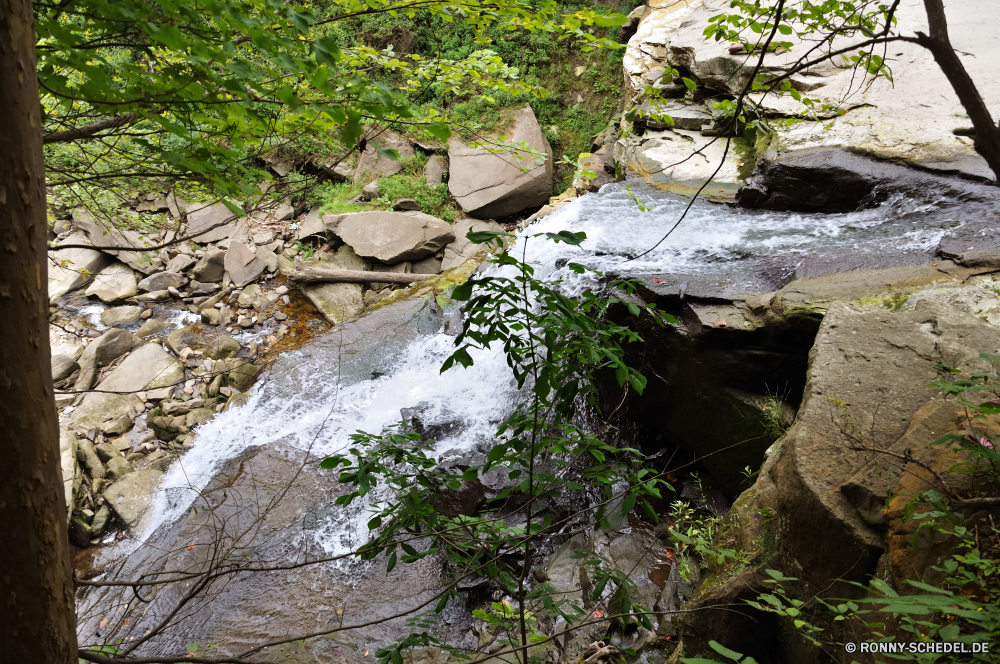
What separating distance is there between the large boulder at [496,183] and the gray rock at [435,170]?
0.39 metres

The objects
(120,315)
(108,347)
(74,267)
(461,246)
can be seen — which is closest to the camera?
(108,347)

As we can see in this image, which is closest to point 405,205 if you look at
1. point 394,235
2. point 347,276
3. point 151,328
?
point 394,235

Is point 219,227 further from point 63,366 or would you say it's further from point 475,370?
point 475,370

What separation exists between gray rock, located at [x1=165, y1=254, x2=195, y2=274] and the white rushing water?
13.7ft

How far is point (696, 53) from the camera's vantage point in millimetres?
8273

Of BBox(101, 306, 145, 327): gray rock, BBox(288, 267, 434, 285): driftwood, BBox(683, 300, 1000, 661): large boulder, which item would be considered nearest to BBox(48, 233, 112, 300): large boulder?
BBox(101, 306, 145, 327): gray rock

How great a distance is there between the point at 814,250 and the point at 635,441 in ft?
8.25

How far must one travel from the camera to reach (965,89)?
72.8 inches

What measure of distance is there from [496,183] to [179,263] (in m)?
5.96

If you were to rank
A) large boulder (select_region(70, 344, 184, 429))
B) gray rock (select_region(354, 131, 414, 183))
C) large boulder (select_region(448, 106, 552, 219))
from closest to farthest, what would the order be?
large boulder (select_region(70, 344, 184, 429)), large boulder (select_region(448, 106, 552, 219)), gray rock (select_region(354, 131, 414, 183))

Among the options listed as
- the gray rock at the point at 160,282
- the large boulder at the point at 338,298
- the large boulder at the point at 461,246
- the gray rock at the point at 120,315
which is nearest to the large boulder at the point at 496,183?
the large boulder at the point at 461,246

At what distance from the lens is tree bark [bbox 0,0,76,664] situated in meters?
0.99

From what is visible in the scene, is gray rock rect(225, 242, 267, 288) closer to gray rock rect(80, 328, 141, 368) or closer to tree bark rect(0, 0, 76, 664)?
A: gray rock rect(80, 328, 141, 368)

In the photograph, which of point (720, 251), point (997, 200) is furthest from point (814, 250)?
point (997, 200)
